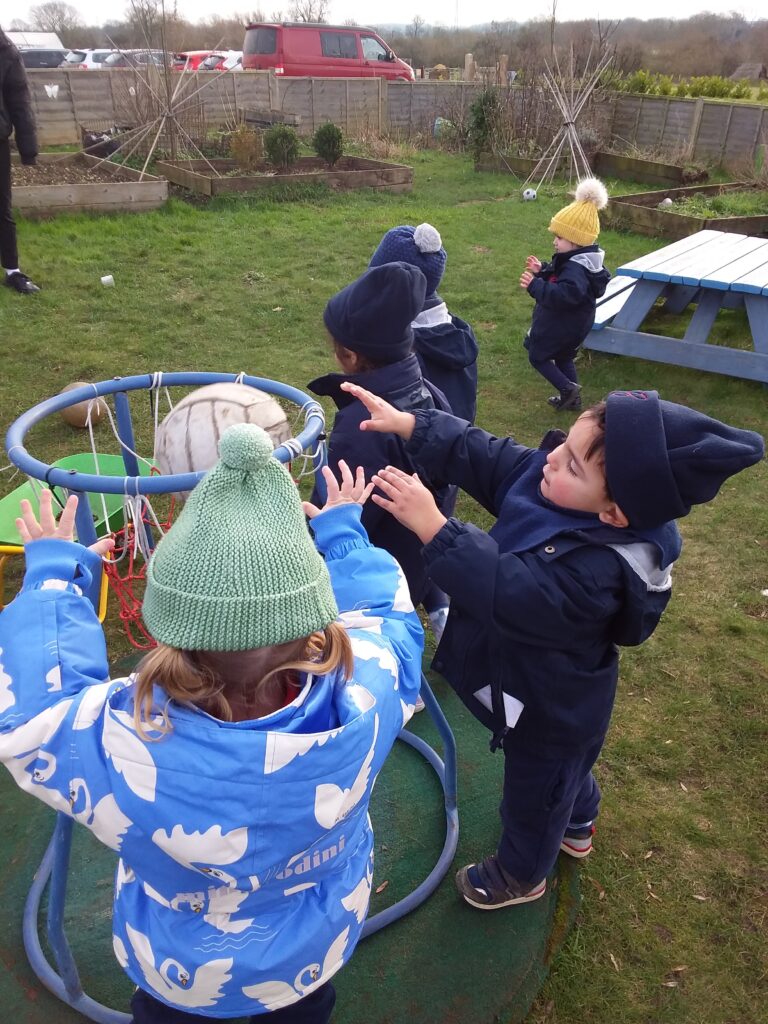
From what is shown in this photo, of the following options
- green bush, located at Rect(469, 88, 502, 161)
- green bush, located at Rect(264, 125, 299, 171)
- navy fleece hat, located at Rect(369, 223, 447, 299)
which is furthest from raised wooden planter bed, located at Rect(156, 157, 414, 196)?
navy fleece hat, located at Rect(369, 223, 447, 299)

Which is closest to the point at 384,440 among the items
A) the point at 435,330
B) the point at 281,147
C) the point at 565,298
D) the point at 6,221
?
the point at 435,330

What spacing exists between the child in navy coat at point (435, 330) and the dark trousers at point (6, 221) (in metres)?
5.33

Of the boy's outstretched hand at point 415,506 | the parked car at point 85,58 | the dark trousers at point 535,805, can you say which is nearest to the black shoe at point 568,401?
the dark trousers at point 535,805

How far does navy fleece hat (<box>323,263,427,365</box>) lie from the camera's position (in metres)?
2.58

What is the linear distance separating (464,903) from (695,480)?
5.56 ft

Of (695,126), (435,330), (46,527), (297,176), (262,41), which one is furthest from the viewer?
(262,41)

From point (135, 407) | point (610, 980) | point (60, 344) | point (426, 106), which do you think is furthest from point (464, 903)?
point (426, 106)

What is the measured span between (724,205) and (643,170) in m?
4.04

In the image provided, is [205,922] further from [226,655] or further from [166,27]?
[166,27]

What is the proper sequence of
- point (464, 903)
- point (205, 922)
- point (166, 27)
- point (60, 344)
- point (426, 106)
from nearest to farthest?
1. point (205, 922)
2. point (464, 903)
3. point (60, 344)
4. point (166, 27)
5. point (426, 106)

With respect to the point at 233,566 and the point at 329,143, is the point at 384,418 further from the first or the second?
the point at 329,143

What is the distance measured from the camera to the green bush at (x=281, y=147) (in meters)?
11.9

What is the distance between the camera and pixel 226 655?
1329mm

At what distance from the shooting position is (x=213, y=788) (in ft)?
4.24
